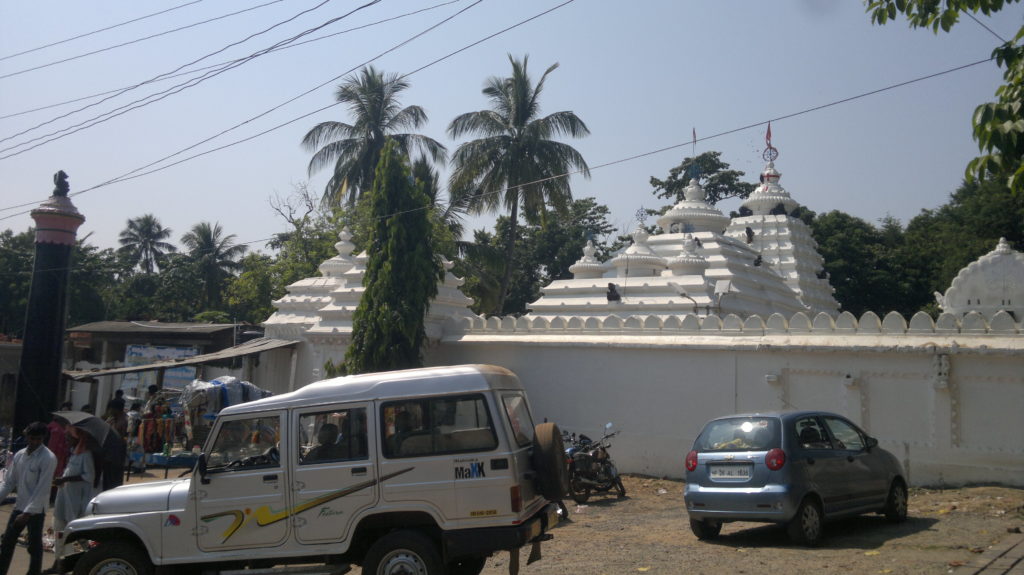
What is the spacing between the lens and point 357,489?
23.5 ft

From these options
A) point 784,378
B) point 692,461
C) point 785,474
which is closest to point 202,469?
point 692,461

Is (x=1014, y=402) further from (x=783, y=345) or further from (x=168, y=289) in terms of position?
(x=168, y=289)

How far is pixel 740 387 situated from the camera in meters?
14.3

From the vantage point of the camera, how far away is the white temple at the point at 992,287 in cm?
1744

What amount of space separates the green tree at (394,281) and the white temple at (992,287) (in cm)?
1073

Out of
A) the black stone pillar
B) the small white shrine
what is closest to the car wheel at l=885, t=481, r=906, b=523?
the small white shrine

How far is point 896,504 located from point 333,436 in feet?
22.7

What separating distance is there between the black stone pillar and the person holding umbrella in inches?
273

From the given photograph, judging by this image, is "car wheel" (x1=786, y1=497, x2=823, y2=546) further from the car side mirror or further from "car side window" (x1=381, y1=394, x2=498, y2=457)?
the car side mirror

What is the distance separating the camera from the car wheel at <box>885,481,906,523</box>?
10336mm

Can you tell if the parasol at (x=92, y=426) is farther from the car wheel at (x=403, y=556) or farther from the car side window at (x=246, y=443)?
the car wheel at (x=403, y=556)

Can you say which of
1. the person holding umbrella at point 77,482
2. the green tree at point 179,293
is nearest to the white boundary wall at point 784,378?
the person holding umbrella at point 77,482

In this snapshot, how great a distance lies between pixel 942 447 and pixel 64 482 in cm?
1146

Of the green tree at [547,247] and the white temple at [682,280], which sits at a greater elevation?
the green tree at [547,247]
